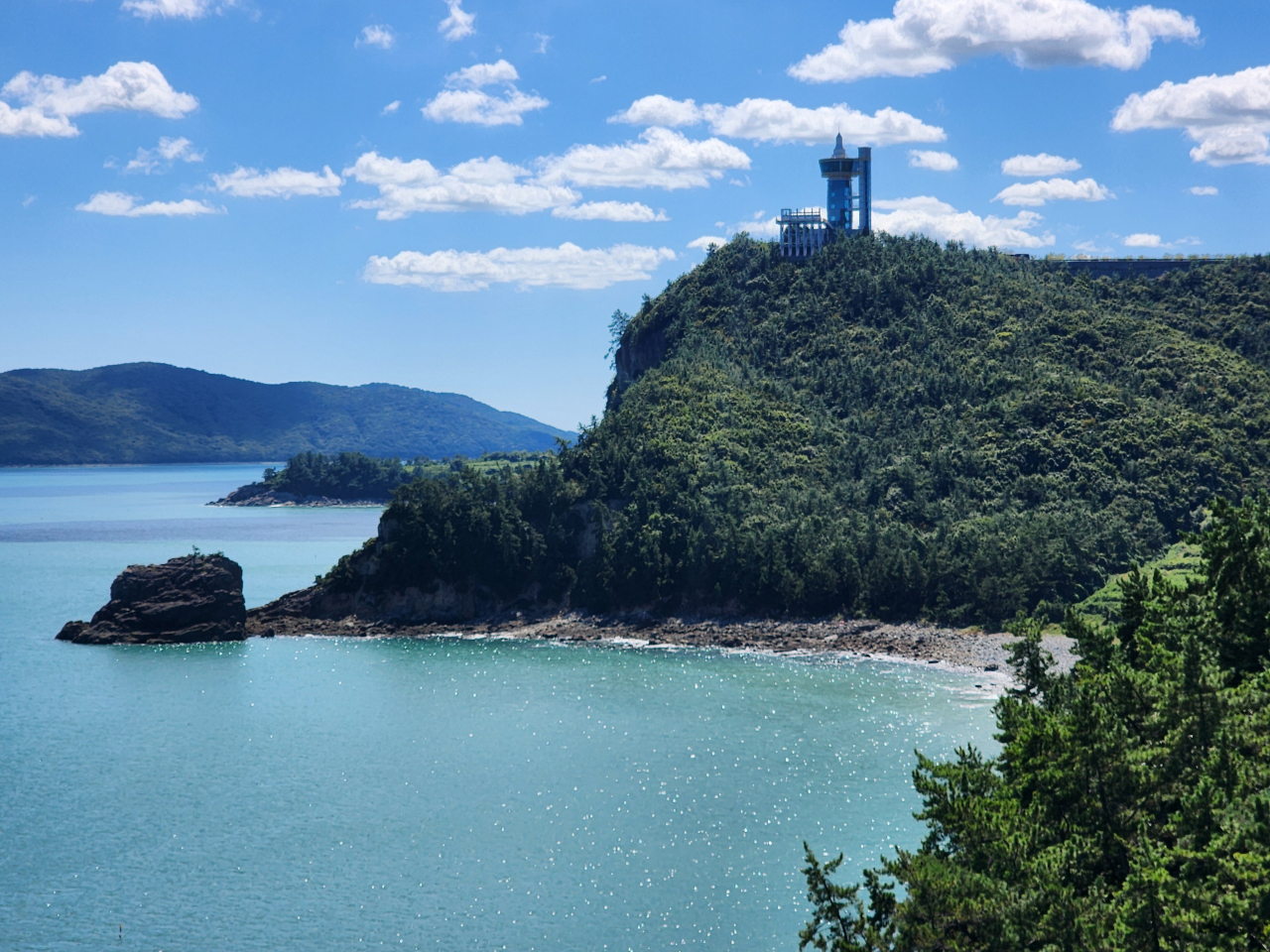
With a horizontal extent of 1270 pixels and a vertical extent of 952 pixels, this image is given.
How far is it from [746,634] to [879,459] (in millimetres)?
30385

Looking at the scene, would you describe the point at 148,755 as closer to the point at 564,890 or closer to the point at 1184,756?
the point at 564,890

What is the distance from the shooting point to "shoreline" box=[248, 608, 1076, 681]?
9394 centimetres

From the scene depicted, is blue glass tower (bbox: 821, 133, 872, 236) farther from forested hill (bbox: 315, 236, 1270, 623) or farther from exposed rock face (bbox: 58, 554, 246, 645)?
exposed rock face (bbox: 58, 554, 246, 645)

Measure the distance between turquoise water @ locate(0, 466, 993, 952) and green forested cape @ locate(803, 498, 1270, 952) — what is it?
13752 mm

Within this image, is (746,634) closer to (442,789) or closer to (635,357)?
(442,789)

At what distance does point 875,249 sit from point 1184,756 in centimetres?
12852

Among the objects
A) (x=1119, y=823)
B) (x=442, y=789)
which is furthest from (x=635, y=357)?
(x=1119, y=823)

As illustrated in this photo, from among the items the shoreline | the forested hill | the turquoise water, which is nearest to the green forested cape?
the turquoise water

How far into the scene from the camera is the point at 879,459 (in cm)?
12506

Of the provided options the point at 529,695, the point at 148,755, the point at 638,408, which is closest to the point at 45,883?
the point at 148,755

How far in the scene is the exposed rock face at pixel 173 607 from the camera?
10688 centimetres

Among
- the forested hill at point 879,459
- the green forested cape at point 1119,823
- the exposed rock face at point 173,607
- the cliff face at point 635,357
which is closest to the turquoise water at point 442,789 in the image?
the exposed rock face at point 173,607

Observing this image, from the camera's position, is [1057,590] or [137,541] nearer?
[1057,590]

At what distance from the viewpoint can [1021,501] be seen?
116 m
